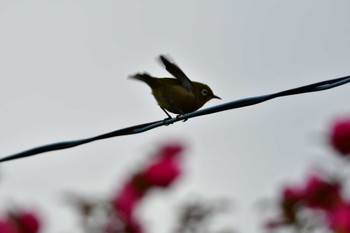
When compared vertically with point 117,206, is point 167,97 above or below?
above

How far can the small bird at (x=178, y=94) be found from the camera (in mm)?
3762

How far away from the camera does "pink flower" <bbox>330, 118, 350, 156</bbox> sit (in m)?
4.91

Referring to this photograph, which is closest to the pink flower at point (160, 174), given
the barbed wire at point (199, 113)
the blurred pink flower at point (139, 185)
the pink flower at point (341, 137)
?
the blurred pink flower at point (139, 185)

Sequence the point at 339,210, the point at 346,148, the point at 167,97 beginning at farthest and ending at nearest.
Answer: the point at 346,148 → the point at 339,210 → the point at 167,97

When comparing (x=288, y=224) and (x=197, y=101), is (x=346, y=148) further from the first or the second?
(x=197, y=101)

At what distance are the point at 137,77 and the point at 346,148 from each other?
1509 millimetres

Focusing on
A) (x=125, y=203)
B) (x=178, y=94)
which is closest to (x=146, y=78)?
(x=178, y=94)

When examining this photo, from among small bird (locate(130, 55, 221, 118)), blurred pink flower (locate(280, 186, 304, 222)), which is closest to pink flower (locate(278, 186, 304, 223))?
blurred pink flower (locate(280, 186, 304, 222))

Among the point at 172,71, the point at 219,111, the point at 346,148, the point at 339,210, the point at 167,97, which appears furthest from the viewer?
the point at 346,148

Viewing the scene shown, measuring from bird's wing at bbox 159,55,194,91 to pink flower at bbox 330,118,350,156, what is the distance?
143 centimetres

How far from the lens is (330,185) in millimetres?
4836

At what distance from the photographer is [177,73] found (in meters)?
3.58

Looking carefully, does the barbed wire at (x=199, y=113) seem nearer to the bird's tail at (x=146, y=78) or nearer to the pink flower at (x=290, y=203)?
the bird's tail at (x=146, y=78)

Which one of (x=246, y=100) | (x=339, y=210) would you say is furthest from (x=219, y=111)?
(x=339, y=210)
